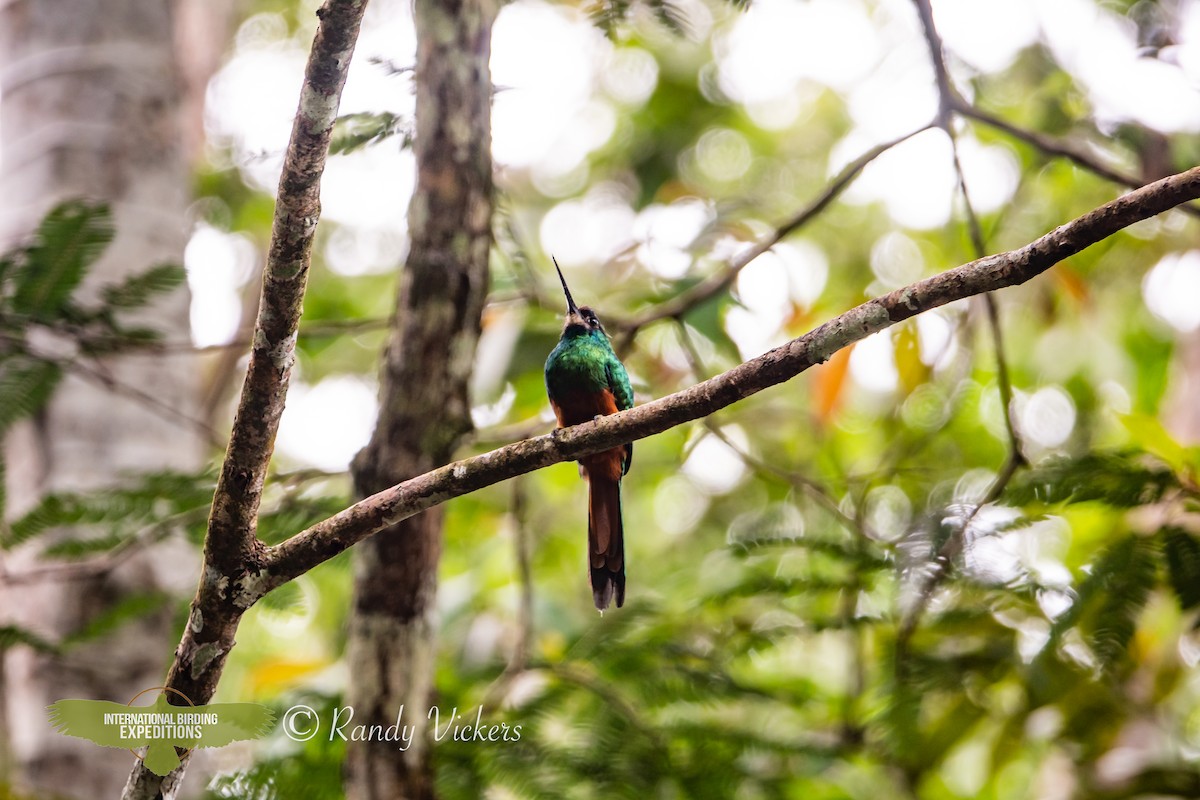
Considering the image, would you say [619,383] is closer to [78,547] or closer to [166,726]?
[78,547]

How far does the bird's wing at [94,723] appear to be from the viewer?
1.50m

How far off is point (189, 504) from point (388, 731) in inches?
31.8

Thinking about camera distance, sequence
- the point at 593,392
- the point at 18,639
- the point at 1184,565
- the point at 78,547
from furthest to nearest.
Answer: the point at 593,392, the point at 78,547, the point at 18,639, the point at 1184,565

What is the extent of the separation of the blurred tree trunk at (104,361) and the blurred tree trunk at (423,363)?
3.07ft

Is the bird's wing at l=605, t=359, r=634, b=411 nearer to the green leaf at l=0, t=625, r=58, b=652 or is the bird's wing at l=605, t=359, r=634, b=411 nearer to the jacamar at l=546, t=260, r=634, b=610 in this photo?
the jacamar at l=546, t=260, r=634, b=610

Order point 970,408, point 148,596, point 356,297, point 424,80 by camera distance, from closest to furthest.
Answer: point 424,80 → point 148,596 → point 970,408 → point 356,297

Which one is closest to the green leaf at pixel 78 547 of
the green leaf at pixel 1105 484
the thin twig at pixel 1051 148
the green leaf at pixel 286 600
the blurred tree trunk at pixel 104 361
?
the blurred tree trunk at pixel 104 361

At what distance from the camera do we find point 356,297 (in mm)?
7027

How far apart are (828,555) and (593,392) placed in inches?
32.3

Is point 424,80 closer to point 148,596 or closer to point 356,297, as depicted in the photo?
point 148,596

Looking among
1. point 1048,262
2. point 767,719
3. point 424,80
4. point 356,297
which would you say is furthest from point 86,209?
point 356,297

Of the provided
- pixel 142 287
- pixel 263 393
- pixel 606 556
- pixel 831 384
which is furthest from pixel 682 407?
pixel 831 384

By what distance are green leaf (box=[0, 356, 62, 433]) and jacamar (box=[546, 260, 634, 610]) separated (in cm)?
142

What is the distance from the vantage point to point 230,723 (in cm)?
149
